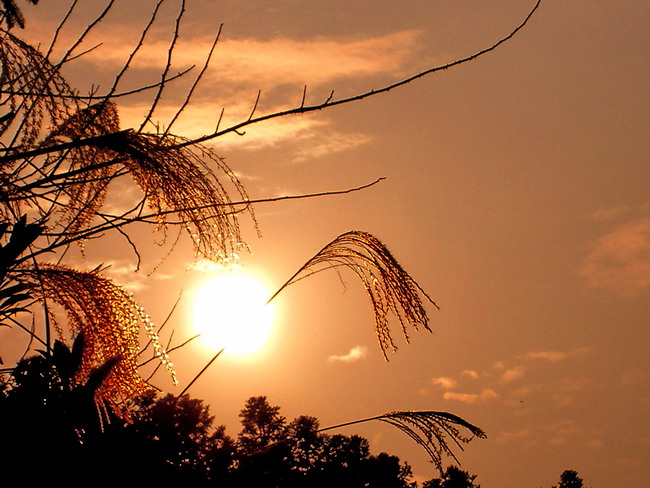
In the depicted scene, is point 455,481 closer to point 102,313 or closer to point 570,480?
point 570,480

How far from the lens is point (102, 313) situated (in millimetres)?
2779

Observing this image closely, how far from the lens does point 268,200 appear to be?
299 cm

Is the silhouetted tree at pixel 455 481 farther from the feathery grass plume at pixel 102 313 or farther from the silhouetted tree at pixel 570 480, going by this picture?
the feathery grass plume at pixel 102 313

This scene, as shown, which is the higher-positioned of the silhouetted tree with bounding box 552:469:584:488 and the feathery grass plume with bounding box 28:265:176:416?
the silhouetted tree with bounding box 552:469:584:488

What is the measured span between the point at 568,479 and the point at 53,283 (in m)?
62.1

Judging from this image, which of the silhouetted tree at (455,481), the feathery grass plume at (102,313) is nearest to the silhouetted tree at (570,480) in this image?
the silhouetted tree at (455,481)

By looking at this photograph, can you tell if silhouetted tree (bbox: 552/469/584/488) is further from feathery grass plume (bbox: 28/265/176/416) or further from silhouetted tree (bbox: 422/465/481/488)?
feathery grass plume (bbox: 28/265/176/416)

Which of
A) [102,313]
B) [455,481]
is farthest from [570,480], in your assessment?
[102,313]

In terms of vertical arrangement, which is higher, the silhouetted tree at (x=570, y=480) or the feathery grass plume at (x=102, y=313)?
the silhouetted tree at (x=570, y=480)

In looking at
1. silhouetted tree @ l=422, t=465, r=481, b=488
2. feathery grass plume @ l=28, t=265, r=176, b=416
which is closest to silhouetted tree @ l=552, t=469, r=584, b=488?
silhouetted tree @ l=422, t=465, r=481, b=488

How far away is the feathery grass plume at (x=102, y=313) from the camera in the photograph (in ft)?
9.12

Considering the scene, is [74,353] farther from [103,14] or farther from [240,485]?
[103,14]

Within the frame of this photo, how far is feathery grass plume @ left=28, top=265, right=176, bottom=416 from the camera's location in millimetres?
2781

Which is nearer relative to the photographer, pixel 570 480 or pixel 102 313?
pixel 102 313
